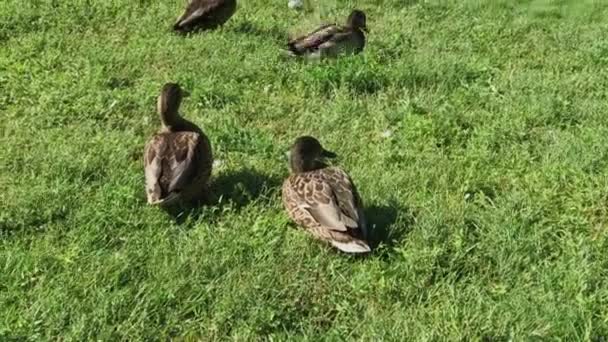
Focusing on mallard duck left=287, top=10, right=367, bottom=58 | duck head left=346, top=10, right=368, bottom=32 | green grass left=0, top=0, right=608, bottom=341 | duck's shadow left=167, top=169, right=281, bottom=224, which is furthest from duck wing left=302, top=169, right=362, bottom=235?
duck head left=346, top=10, right=368, bottom=32

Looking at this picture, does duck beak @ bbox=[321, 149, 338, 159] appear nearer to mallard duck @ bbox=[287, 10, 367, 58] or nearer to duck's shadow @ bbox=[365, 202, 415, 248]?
duck's shadow @ bbox=[365, 202, 415, 248]

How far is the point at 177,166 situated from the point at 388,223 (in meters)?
1.48

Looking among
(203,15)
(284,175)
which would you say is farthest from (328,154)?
(203,15)

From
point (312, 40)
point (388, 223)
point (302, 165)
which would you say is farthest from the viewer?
point (312, 40)

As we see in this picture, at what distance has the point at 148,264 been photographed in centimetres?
488

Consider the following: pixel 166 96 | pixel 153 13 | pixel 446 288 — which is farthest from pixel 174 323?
pixel 153 13

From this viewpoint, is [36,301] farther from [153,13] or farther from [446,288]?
[153,13]

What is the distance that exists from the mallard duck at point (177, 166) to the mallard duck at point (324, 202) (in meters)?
0.61

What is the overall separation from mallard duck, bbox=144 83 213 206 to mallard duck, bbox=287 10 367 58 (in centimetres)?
298

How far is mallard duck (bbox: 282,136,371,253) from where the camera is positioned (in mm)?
4949

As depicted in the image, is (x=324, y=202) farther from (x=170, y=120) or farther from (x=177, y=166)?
(x=170, y=120)

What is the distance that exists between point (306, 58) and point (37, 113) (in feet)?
9.64

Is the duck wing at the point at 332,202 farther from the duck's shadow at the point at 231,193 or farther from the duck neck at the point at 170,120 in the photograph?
the duck neck at the point at 170,120

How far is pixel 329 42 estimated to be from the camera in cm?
877
